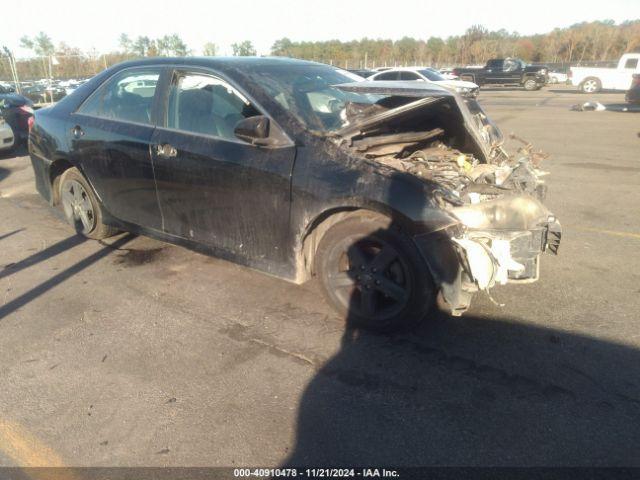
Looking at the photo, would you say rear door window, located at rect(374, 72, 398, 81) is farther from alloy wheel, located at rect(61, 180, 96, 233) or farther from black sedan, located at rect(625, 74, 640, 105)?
alloy wheel, located at rect(61, 180, 96, 233)

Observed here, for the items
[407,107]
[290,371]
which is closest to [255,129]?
[407,107]

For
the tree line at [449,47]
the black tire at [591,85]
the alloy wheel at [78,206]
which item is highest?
the tree line at [449,47]

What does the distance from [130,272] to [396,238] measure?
2564 mm

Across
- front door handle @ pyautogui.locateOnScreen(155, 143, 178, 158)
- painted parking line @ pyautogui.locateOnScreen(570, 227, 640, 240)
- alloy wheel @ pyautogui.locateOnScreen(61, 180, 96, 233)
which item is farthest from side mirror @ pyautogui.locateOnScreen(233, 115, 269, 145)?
painted parking line @ pyautogui.locateOnScreen(570, 227, 640, 240)

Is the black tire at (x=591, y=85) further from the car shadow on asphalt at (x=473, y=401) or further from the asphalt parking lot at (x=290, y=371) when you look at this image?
→ the car shadow on asphalt at (x=473, y=401)

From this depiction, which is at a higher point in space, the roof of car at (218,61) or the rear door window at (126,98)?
the roof of car at (218,61)

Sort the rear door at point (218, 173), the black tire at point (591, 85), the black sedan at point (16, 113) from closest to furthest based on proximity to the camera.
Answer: the rear door at point (218, 173), the black sedan at point (16, 113), the black tire at point (591, 85)

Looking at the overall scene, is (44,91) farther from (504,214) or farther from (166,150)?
(504,214)

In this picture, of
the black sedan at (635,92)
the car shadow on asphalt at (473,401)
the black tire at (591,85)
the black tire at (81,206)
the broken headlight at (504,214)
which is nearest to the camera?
the car shadow on asphalt at (473,401)

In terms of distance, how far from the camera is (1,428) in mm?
2539

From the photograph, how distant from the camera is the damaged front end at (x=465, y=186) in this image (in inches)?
115

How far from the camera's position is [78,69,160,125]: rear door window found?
4059 millimetres

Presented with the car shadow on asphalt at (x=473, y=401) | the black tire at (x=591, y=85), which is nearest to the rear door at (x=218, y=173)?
the car shadow on asphalt at (x=473, y=401)

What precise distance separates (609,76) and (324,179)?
2738 cm
